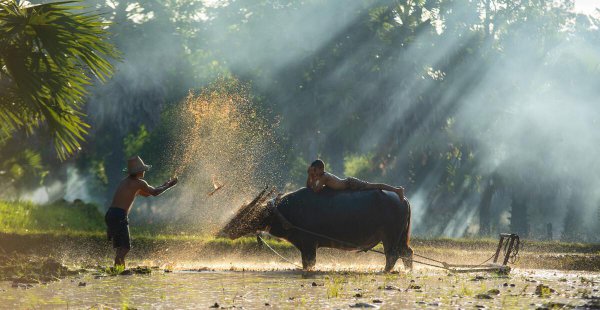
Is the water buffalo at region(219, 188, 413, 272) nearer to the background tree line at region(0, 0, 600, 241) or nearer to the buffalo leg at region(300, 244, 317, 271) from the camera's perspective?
the buffalo leg at region(300, 244, 317, 271)

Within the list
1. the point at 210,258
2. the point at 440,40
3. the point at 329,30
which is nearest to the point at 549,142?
the point at 440,40

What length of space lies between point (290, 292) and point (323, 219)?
13.6 ft

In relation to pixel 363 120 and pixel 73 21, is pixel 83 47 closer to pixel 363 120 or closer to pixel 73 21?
pixel 73 21

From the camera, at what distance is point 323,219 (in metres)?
15.6

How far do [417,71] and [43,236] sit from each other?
26120 millimetres

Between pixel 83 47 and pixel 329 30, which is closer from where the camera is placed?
pixel 83 47

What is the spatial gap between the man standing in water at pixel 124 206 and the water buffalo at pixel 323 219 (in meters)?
1.51

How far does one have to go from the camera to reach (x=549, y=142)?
5097cm

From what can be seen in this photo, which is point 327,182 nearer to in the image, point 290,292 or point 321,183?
point 321,183

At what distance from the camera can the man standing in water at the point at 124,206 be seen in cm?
1485

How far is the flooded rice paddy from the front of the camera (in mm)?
10141

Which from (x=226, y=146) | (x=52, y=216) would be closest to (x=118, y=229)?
(x=52, y=216)

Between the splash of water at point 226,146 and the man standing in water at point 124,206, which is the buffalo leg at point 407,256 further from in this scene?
the splash of water at point 226,146

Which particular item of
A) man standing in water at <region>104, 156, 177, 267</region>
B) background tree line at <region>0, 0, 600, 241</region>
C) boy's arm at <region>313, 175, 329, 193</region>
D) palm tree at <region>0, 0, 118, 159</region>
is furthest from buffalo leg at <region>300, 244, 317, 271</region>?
background tree line at <region>0, 0, 600, 241</region>
